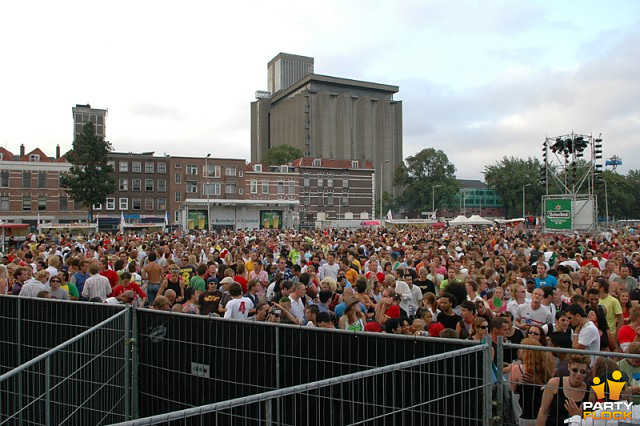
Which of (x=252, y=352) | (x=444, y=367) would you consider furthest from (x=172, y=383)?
(x=444, y=367)

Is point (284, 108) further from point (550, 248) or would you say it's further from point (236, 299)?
point (236, 299)

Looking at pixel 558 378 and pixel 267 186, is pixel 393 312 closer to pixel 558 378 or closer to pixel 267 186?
pixel 558 378

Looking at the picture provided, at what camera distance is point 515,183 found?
323 ft

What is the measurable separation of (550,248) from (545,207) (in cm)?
1893

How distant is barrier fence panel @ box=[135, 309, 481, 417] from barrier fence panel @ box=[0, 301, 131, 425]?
227mm

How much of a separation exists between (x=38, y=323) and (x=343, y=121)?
111289 millimetres

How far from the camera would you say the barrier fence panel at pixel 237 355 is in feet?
15.5

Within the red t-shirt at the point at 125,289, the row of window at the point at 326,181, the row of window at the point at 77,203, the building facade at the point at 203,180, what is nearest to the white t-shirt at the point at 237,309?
the red t-shirt at the point at 125,289

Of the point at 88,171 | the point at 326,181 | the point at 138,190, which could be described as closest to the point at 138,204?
the point at 138,190

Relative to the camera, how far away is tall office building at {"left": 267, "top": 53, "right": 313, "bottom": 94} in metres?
169

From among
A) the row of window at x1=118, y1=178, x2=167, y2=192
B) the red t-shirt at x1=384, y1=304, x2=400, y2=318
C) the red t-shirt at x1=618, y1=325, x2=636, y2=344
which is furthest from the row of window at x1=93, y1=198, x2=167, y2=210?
the red t-shirt at x1=618, y1=325, x2=636, y2=344

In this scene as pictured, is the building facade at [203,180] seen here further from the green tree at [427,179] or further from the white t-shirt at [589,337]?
the white t-shirt at [589,337]

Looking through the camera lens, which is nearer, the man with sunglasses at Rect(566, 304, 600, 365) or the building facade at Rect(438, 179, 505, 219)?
the man with sunglasses at Rect(566, 304, 600, 365)

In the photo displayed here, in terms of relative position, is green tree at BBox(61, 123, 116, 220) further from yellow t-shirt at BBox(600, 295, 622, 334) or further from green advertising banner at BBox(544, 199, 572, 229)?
yellow t-shirt at BBox(600, 295, 622, 334)
